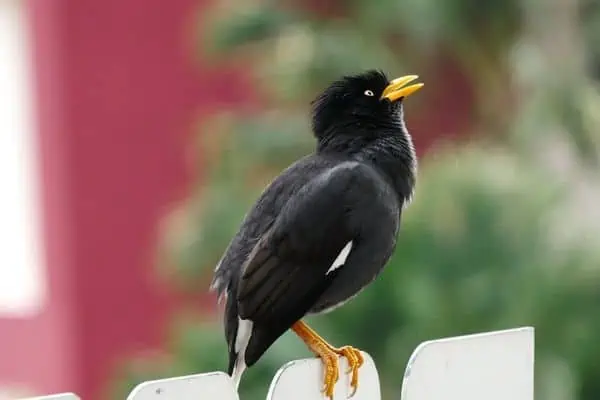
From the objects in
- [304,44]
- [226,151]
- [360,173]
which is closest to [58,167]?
[226,151]

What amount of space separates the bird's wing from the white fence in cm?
6

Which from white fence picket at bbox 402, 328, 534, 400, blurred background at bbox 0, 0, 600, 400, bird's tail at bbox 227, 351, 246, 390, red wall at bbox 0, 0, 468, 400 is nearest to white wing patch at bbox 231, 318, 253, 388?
bird's tail at bbox 227, 351, 246, 390

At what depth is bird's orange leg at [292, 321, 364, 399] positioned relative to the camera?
117 cm

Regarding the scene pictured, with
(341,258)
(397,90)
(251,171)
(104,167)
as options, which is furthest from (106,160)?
(341,258)

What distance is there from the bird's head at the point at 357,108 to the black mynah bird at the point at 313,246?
28mm

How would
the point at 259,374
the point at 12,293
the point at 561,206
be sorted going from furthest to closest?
the point at 12,293
the point at 561,206
the point at 259,374

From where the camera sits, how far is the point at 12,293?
412cm

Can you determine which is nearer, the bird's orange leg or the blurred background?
the bird's orange leg

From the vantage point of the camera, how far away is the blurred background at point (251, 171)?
8.25 feet

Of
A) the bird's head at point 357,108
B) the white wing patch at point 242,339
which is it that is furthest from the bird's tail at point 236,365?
the bird's head at point 357,108

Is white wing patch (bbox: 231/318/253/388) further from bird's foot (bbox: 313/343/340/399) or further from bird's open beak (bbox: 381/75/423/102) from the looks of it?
bird's open beak (bbox: 381/75/423/102)

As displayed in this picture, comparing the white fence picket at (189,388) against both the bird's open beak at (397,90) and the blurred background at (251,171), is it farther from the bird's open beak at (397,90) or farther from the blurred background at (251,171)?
the blurred background at (251,171)

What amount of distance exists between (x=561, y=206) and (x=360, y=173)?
5.44 feet

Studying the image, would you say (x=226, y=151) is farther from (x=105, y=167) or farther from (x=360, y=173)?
(x=360, y=173)
